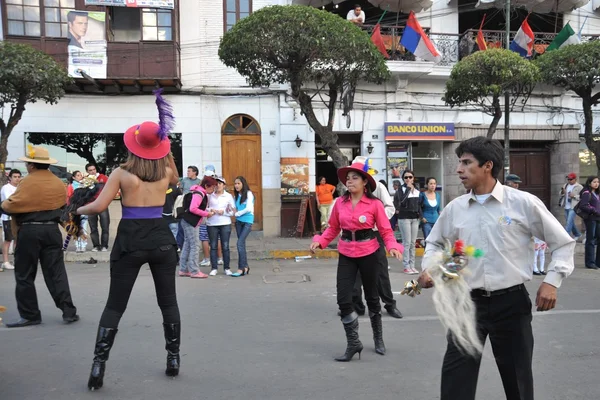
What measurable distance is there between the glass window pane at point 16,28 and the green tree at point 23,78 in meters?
2.67

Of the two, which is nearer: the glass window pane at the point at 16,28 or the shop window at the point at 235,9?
the glass window pane at the point at 16,28

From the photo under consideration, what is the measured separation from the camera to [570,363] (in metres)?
4.44

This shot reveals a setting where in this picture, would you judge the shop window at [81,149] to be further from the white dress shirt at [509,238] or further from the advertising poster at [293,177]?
the white dress shirt at [509,238]

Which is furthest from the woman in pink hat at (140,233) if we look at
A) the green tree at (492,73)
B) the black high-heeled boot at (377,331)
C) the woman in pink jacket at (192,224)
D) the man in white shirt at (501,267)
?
the green tree at (492,73)

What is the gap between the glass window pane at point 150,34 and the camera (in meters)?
14.4

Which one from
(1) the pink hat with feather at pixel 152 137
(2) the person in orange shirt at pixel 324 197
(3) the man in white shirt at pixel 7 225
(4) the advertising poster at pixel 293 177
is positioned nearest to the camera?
(1) the pink hat with feather at pixel 152 137

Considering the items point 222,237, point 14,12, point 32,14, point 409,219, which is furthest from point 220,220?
point 14,12

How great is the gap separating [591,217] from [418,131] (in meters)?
6.48

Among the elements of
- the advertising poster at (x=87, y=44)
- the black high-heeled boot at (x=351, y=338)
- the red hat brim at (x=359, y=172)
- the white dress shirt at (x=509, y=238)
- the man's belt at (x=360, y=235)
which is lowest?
the black high-heeled boot at (x=351, y=338)

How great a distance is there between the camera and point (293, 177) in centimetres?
1473

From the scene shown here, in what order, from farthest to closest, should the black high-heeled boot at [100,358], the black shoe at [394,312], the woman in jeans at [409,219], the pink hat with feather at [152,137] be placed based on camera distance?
the woman in jeans at [409,219]
the black shoe at [394,312]
the pink hat with feather at [152,137]
the black high-heeled boot at [100,358]

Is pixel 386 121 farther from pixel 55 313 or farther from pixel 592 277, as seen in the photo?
pixel 55 313

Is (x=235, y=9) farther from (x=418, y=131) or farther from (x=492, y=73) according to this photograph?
(x=492, y=73)

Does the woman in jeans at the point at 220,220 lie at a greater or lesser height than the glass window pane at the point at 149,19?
lesser
